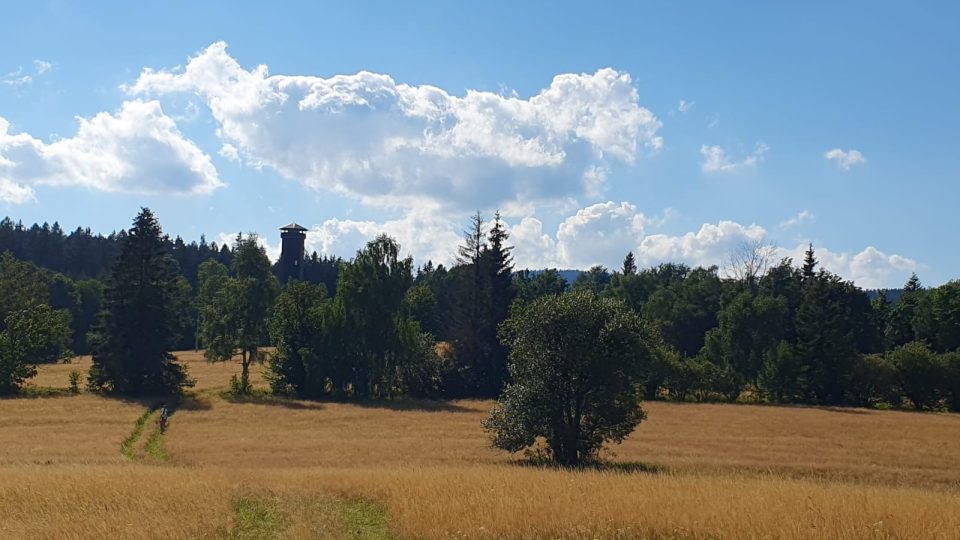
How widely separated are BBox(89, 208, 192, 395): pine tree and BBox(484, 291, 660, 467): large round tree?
45911mm

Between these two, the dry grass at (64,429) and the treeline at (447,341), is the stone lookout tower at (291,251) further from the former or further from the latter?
the dry grass at (64,429)

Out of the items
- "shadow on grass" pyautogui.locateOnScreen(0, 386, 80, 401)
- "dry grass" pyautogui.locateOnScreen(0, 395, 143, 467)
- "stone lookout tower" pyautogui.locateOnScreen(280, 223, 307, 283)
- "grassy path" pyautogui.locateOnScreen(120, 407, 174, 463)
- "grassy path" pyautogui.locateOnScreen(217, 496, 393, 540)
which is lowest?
"grassy path" pyautogui.locateOnScreen(120, 407, 174, 463)

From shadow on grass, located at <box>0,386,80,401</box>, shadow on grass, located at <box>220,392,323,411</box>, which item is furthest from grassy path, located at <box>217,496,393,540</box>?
shadow on grass, located at <box>0,386,80,401</box>

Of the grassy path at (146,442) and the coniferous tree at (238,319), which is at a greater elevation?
the coniferous tree at (238,319)

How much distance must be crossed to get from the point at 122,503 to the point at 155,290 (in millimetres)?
59570

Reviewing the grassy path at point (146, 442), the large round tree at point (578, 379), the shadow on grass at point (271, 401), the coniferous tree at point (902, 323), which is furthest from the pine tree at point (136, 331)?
the coniferous tree at point (902, 323)

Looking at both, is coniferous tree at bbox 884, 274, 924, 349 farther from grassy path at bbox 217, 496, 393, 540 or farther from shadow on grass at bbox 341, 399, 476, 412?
grassy path at bbox 217, 496, 393, 540

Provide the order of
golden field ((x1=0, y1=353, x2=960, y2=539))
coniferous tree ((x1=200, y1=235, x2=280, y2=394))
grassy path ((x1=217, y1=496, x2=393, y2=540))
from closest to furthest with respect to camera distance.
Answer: golden field ((x1=0, y1=353, x2=960, y2=539)) < grassy path ((x1=217, y1=496, x2=393, y2=540)) < coniferous tree ((x1=200, y1=235, x2=280, y2=394))

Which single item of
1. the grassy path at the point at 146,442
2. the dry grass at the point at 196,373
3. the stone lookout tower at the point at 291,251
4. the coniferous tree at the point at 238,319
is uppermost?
the stone lookout tower at the point at 291,251

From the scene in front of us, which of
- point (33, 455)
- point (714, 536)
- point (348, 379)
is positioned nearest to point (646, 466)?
point (714, 536)

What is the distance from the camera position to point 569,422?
31.6 m

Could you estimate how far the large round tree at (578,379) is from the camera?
3136 cm

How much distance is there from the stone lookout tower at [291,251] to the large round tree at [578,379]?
449ft

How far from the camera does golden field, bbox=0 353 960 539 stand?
1077 cm
